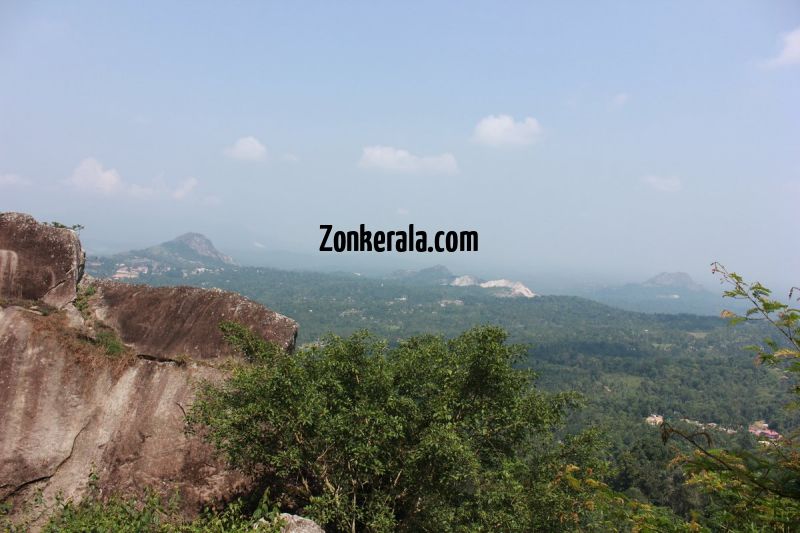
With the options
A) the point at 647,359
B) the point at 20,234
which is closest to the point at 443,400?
the point at 20,234

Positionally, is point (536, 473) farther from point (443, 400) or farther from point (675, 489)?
point (675, 489)

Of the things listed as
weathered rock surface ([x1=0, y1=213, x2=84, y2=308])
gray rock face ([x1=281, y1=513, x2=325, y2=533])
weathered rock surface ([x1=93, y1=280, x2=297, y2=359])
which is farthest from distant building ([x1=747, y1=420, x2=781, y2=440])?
weathered rock surface ([x1=0, y1=213, x2=84, y2=308])

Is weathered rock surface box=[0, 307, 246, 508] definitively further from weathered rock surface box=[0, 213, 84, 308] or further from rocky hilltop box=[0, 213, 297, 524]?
weathered rock surface box=[0, 213, 84, 308]

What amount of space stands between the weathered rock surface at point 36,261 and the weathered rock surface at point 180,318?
148 cm

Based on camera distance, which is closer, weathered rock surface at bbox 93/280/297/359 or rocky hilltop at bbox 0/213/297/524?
rocky hilltop at bbox 0/213/297/524

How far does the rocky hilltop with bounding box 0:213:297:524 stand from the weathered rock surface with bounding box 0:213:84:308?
3 cm

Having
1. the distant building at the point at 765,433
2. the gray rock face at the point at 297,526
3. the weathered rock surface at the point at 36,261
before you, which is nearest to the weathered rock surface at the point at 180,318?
the weathered rock surface at the point at 36,261

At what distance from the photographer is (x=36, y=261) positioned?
15781 mm

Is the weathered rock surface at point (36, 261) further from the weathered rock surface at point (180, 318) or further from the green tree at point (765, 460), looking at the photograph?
the green tree at point (765, 460)

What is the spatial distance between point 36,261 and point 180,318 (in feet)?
17.8

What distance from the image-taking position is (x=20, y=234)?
15.9m

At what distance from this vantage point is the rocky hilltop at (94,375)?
12.9 m

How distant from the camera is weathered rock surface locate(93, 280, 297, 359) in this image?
15.9 m

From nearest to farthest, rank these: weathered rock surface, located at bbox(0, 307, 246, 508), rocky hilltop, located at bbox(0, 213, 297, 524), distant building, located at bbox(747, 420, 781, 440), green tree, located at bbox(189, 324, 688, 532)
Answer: distant building, located at bbox(747, 420, 781, 440) → green tree, located at bbox(189, 324, 688, 532) → weathered rock surface, located at bbox(0, 307, 246, 508) → rocky hilltop, located at bbox(0, 213, 297, 524)
